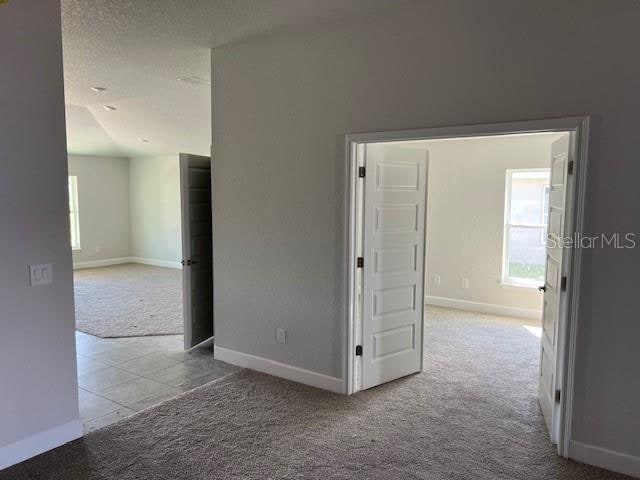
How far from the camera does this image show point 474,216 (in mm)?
6215

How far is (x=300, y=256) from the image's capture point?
3.66 metres

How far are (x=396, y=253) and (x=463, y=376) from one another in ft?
4.17

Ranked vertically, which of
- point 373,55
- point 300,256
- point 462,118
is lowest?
point 300,256

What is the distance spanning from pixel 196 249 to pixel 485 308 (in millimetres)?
3970

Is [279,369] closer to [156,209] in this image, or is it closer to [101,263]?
[156,209]

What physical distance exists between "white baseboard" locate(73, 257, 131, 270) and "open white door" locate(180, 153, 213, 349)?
246 inches

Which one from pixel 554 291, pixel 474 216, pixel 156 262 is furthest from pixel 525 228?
pixel 156 262

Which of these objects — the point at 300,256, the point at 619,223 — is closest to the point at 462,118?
the point at 619,223

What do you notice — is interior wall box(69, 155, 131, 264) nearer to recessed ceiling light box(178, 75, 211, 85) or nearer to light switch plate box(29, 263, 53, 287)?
recessed ceiling light box(178, 75, 211, 85)

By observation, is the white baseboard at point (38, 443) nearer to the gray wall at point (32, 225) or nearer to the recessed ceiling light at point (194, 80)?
the gray wall at point (32, 225)

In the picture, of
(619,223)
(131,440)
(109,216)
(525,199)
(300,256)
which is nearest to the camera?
(619,223)

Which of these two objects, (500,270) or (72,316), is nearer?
(72,316)

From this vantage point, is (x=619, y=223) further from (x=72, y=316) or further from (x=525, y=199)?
(x=525, y=199)

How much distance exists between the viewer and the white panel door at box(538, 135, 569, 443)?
2798 millimetres
